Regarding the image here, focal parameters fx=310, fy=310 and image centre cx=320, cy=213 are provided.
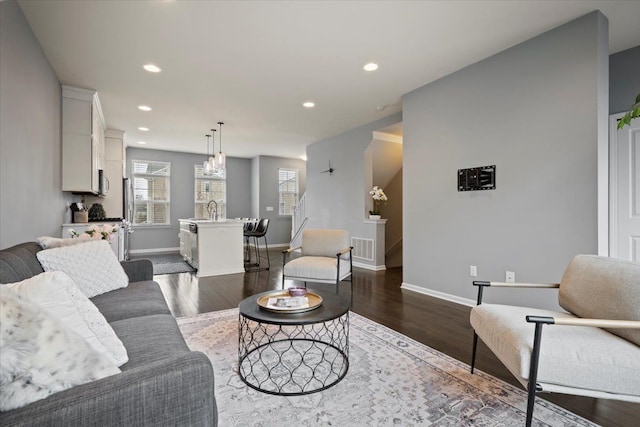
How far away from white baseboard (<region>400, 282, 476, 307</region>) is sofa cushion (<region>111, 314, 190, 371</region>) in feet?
10.1

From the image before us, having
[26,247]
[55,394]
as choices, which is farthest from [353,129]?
[55,394]

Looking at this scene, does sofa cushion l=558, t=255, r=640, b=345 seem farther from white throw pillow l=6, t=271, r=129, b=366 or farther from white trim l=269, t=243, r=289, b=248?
white trim l=269, t=243, r=289, b=248

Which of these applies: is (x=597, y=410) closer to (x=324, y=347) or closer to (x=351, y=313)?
(x=324, y=347)

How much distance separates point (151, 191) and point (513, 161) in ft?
27.1

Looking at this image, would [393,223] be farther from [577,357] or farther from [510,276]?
[577,357]

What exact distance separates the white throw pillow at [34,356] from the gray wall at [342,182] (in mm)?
5027

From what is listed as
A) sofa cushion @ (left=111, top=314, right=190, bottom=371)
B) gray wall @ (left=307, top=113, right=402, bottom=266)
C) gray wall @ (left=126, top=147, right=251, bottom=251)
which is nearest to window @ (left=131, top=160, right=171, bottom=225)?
gray wall @ (left=126, top=147, right=251, bottom=251)

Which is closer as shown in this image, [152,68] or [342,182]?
[152,68]

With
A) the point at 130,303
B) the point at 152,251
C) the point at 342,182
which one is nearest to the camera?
the point at 130,303

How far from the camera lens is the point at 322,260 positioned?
376 cm

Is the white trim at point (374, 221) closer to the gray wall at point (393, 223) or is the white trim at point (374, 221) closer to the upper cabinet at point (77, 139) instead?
the gray wall at point (393, 223)

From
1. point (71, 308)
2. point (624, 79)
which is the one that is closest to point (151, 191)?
point (71, 308)

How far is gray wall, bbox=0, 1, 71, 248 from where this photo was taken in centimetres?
229

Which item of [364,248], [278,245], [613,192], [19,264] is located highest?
[613,192]
